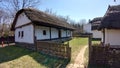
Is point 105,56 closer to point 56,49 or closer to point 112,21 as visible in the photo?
point 56,49

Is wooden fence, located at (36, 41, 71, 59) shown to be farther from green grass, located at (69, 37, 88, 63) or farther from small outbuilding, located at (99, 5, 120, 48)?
small outbuilding, located at (99, 5, 120, 48)

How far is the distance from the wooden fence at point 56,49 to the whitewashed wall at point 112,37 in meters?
4.73

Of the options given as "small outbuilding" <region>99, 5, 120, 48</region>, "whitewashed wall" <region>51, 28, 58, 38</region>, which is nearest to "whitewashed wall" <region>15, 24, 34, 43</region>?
"whitewashed wall" <region>51, 28, 58, 38</region>

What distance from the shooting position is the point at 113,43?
15.2 m

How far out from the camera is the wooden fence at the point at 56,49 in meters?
13.1

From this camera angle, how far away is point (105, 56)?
36.2ft

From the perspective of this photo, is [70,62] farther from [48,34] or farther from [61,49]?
[48,34]

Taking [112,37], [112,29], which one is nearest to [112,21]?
[112,29]

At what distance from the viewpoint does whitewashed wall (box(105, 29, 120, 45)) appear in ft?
49.6

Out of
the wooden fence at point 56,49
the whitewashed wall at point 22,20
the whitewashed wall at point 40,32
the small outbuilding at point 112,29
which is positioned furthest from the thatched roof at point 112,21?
the whitewashed wall at point 22,20

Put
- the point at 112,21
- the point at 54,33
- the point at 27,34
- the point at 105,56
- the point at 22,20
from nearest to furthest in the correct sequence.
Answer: the point at 105,56, the point at 112,21, the point at 27,34, the point at 22,20, the point at 54,33

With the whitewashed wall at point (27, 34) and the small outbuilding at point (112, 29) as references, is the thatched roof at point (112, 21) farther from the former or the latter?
the whitewashed wall at point (27, 34)

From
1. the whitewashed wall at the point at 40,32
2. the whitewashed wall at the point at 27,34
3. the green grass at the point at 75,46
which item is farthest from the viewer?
the whitewashed wall at the point at 40,32

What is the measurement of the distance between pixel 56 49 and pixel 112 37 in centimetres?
571
